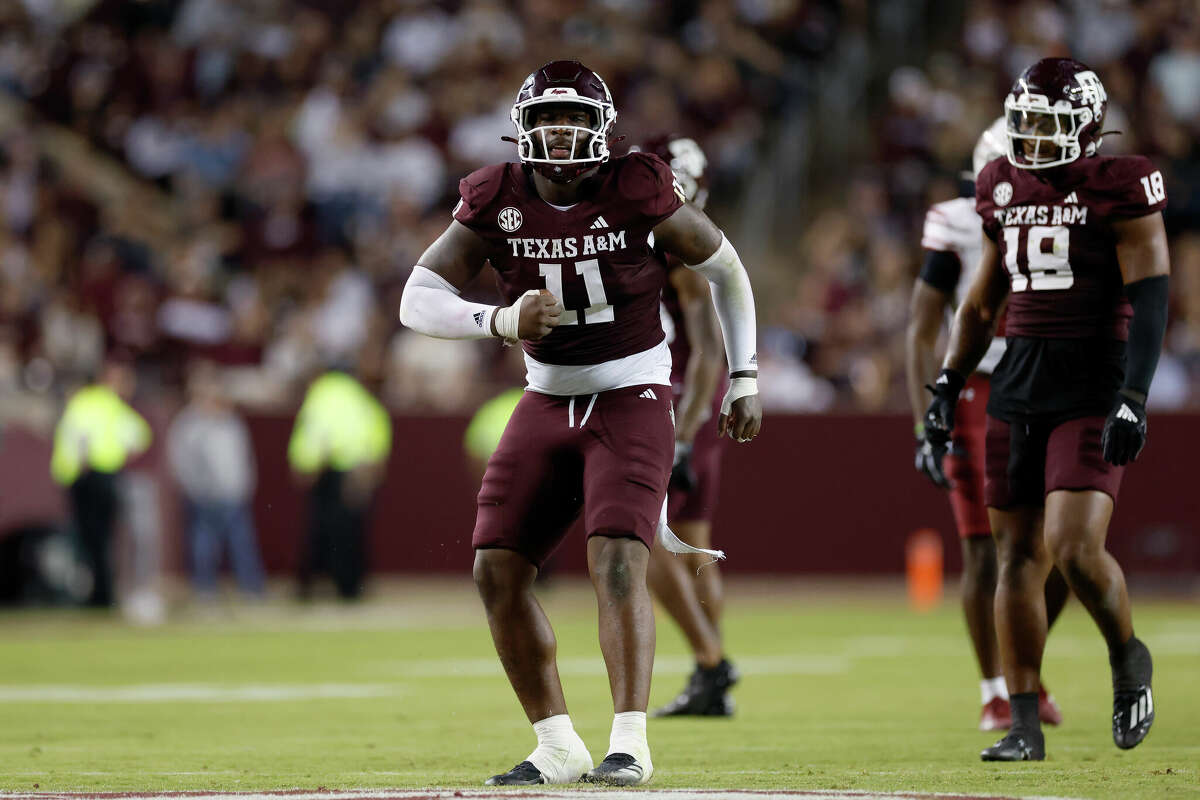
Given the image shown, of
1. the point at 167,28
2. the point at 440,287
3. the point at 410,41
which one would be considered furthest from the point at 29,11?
the point at 440,287

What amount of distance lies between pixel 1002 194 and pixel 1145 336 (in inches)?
27.6

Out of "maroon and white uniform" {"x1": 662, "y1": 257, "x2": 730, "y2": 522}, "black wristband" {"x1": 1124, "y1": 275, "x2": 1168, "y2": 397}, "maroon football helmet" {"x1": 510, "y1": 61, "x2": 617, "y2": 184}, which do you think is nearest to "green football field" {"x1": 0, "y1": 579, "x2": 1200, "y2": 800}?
"maroon and white uniform" {"x1": 662, "y1": 257, "x2": 730, "y2": 522}

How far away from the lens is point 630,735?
598 centimetres

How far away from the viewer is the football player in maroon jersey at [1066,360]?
667 centimetres

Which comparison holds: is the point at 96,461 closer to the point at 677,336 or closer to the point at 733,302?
the point at 677,336

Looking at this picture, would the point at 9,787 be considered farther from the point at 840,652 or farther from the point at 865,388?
the point at 865,388

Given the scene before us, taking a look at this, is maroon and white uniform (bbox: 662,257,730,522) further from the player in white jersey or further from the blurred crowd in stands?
the blurred crowd in stands

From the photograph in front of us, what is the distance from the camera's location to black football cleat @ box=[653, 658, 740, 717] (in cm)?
873

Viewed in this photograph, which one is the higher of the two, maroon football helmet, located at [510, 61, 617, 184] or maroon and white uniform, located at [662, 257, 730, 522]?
maroon football helmet, located at [510, 61, 617, 184]

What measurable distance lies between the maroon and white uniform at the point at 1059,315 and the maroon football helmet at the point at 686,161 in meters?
2.05

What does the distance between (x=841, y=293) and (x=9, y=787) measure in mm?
12938

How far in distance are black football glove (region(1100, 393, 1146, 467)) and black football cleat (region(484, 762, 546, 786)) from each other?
6.82ft

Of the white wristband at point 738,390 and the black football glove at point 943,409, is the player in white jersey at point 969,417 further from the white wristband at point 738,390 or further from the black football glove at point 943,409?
the white wristband at point 738,390

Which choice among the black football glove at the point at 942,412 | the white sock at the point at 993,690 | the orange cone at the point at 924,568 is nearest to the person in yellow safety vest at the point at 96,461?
the orange cone at the point at 924,568
